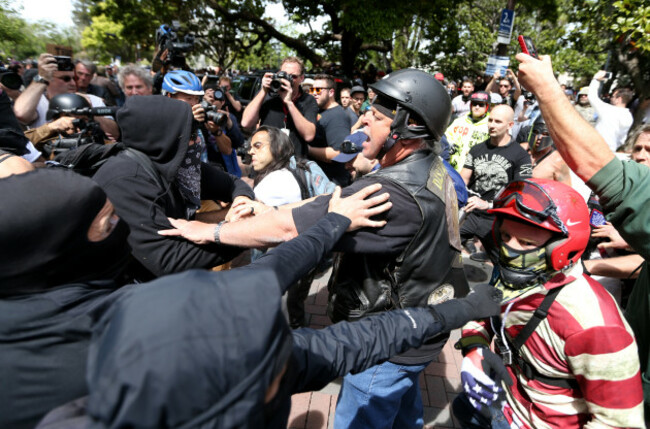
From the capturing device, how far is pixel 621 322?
4.94ft

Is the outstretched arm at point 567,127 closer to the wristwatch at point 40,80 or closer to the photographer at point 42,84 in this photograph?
the photographer at point 42,84

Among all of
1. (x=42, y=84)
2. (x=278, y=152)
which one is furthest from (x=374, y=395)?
(x=42, y=84)

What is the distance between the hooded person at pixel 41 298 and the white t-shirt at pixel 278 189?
2093mm

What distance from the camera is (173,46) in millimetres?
4535

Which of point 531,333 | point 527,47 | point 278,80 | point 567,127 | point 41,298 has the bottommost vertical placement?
point 531,333

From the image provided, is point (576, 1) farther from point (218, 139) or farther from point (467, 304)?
point (467, 304)

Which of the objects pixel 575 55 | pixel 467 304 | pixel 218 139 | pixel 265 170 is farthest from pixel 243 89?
pixel 575 55

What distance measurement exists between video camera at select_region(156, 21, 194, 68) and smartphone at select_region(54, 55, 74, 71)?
1070mm

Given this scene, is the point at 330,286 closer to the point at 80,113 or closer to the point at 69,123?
the point at 80,113

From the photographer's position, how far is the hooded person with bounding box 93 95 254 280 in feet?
5.80

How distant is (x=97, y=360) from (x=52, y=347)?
514 mm

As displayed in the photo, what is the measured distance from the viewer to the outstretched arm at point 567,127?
51.5 inches

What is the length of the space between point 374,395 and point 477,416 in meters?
0.71

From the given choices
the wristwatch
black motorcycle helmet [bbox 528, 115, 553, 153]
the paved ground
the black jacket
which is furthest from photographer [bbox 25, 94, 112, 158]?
black motorcycle helmet [bbox 528, 115, 553, 153]
